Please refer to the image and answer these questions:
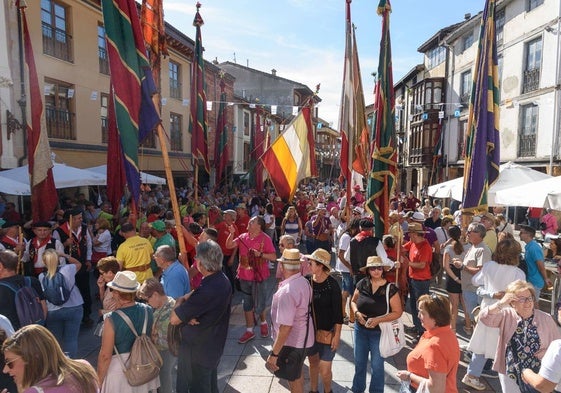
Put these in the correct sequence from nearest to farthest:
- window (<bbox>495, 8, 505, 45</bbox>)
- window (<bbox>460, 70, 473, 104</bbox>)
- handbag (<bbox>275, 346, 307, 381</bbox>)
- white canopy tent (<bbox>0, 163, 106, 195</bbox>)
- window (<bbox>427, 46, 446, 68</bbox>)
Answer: handbag (<bbox>275, 346, 307, 381</bbox>), white canopy tent (<bbox>0, 163, 106, 195</bbox>), window (<bbox>495, 8, 505, 45</bbox>), window (<bbox>460, 70, 473, 104</bbox>), window (<bbox>427, 46, 446, 68</bbox>)

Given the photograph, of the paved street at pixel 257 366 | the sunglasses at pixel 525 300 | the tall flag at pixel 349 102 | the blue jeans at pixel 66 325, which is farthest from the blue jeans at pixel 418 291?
the blue jeans at pixel 66 325

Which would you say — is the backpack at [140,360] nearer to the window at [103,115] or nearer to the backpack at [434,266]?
the backpack at [434,266]

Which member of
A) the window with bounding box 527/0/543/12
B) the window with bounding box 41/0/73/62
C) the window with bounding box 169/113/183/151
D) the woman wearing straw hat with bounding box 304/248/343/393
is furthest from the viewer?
the window with bounding box 169/113/183/151

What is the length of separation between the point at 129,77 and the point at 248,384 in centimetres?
394

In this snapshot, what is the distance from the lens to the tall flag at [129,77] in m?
4.89

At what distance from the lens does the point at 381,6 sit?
6.71 meters

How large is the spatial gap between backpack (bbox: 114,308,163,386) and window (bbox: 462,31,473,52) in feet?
90.1

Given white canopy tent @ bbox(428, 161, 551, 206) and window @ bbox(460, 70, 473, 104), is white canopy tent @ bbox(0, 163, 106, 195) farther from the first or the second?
window @ bbox(460, 70, 473, 104)

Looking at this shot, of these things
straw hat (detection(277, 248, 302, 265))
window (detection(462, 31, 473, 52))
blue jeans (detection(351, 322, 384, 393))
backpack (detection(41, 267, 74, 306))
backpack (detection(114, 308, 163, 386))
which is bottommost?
blue jeans (detection(351, 322, 384, 393))

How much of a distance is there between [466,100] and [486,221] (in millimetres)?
21725

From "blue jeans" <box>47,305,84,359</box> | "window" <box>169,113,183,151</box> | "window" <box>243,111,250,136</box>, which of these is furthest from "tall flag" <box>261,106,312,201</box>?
"window" <box>243,111,250,136</box>

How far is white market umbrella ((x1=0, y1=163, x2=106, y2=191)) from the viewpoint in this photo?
10172mm

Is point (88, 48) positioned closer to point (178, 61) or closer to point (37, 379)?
point (178, 61)

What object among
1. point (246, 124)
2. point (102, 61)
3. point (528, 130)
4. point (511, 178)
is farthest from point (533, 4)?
point (246, 124)
